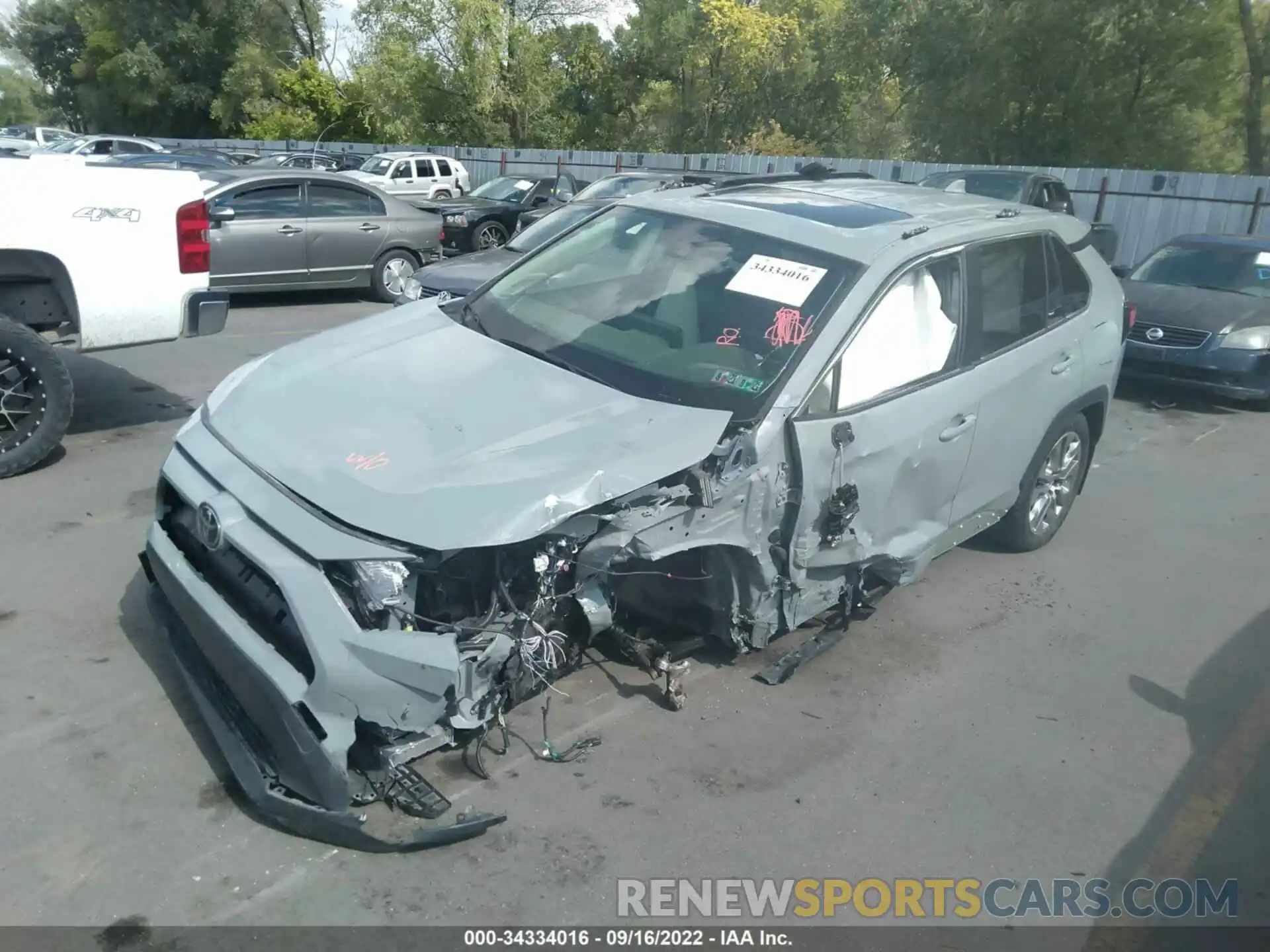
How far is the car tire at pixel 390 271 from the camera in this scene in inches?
481

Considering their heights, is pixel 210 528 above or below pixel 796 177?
below

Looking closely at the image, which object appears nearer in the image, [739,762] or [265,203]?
[739,762]

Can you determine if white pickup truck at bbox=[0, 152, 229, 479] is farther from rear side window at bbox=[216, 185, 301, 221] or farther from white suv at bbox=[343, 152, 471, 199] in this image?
white suv at bbox=[343, 152, 471, 199]

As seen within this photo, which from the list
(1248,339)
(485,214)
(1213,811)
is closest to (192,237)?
(1213,811)

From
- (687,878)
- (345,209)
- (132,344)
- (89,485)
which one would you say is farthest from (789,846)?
(345,209)

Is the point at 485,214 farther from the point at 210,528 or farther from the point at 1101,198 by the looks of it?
the point at 210,528

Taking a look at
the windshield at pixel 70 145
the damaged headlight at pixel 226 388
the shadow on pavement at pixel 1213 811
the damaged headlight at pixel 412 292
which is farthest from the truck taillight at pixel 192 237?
the windshield at pixel 70 145

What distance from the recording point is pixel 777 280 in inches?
169

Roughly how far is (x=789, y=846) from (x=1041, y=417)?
2834 mm

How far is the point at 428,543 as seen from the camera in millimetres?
3072

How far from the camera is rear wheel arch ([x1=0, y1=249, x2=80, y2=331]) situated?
589 cm

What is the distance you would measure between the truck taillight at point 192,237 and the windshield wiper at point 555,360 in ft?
10.1

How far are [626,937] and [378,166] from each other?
22.1 meters

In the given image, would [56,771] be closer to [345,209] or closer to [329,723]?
[329,723]
